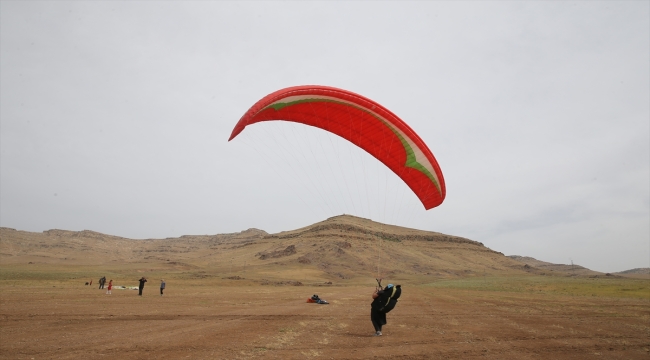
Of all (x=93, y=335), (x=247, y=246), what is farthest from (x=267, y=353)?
(x=247, y=246)

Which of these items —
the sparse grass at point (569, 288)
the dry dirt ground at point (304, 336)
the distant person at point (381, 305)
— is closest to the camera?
the dry dirt ground at point (304, 336)

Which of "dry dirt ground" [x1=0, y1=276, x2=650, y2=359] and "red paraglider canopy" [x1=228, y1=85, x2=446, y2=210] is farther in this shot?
"red paraglider canopy" [x1=228, y1=85, x2=446, y2=210]

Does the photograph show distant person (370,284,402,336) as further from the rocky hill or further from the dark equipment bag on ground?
the rocky hill

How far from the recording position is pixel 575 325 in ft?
43.6

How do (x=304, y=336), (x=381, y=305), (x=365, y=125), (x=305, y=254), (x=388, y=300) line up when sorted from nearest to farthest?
1. (x=304, y=336)
2. (x=381, y=305)
3. (x=388, y=300)
4. (x=365, y=125)
5. (x=305, y=254)

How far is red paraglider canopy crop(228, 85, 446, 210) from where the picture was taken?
13133 millimetres

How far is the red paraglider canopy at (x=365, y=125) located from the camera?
13133mm

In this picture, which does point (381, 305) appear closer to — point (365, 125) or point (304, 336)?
point (304, 336)

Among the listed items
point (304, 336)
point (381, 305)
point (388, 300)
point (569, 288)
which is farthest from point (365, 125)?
point (569, 288)

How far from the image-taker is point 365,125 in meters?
14.9

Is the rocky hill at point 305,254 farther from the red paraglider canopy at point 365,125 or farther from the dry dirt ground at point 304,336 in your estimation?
the dry dirt ground at point 304,336

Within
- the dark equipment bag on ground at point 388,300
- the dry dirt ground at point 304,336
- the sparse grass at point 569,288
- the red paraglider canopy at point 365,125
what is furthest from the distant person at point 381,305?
the sparse grass at point 569,288

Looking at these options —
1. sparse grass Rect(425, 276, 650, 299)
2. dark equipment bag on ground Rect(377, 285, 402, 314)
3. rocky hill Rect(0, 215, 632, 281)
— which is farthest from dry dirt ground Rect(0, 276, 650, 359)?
rocky hill Rect(0, 215, 632, 281)

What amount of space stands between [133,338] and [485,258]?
11870 cm
